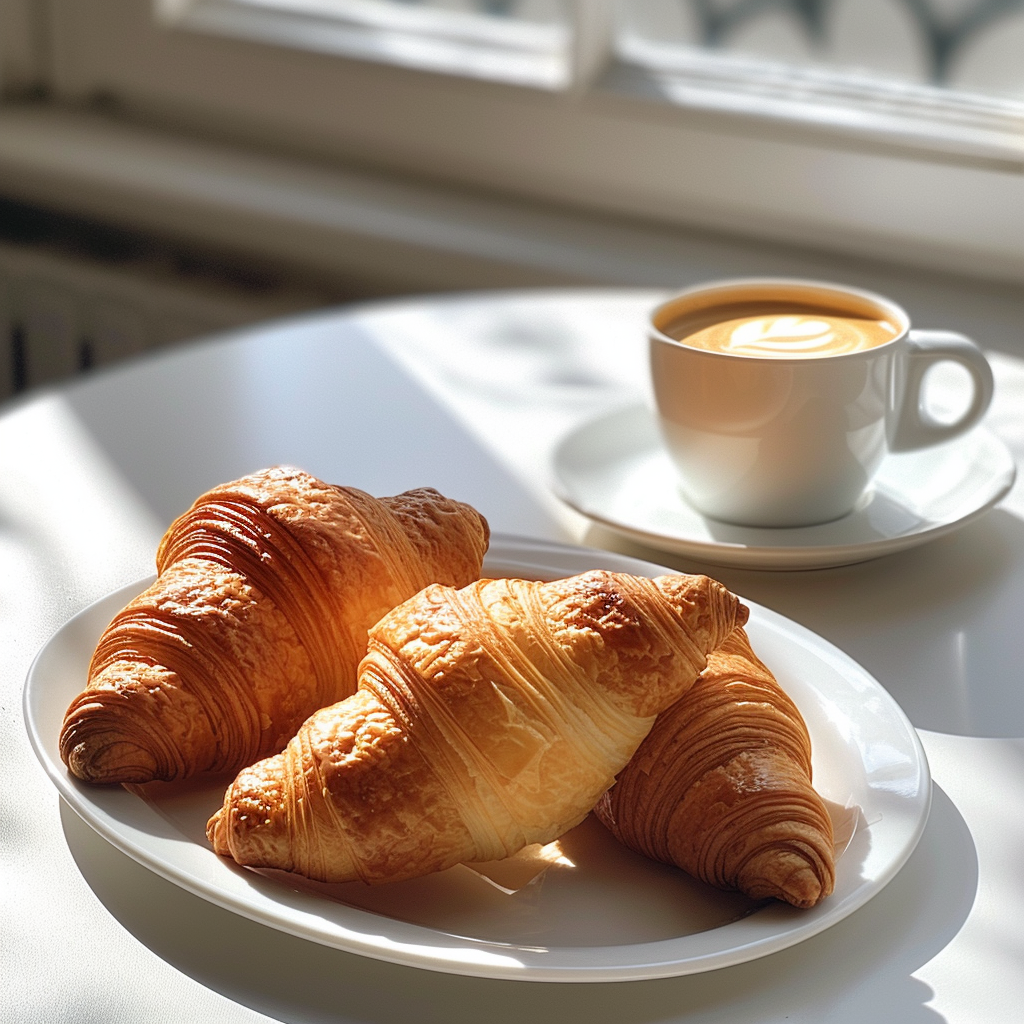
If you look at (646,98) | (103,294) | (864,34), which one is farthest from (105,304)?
(864,34)

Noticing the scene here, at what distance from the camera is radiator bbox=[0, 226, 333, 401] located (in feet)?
5.66

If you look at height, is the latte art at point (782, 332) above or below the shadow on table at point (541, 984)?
above

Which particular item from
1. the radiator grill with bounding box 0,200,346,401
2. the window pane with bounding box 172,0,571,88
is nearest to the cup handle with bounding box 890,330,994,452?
the window pane with bounding box 172,0,571,88

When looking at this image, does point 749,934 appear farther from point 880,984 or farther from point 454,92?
point 454,92

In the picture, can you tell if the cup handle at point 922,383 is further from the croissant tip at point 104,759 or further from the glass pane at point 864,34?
the glass pane at point 864,34

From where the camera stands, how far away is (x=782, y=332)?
0.80 m

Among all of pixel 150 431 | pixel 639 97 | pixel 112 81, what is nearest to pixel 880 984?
pixel 150 431

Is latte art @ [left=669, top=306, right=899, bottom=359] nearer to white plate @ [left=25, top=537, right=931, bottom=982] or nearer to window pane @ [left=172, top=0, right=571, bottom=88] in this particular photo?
white plate @ [left=25, top=537, right=931, bottom=982]

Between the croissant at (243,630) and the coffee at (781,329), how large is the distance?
31cm

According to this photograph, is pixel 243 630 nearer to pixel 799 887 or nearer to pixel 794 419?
pixel 799 887

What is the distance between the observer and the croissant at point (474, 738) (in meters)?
0.45

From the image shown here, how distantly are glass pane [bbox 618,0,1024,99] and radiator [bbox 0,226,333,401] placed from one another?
0.55 meters

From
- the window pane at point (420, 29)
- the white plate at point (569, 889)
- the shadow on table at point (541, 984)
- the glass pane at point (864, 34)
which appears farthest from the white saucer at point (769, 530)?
the window pane at point (420, 29)

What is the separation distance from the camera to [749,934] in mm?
422
